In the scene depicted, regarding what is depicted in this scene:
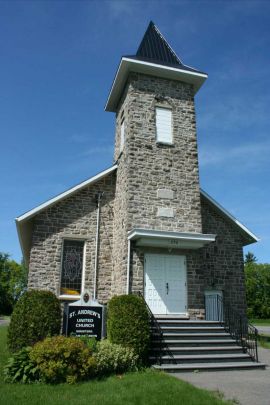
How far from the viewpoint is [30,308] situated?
32.4 ft

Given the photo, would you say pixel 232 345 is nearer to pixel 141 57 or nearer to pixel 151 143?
pixel 151 143

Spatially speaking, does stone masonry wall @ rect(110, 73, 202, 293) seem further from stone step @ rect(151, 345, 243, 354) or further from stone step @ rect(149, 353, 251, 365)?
stone step @ rect(149, 353, 251, 365)

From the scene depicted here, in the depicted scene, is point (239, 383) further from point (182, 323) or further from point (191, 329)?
point (182, 323)

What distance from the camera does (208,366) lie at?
9625 millimetres

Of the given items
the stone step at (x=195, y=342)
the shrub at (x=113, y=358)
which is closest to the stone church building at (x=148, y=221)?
the stone step at (x=195, y=342)

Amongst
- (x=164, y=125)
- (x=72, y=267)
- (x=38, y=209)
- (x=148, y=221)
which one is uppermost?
(x=164, y=125)

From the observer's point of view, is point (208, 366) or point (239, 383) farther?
point (208, 366)

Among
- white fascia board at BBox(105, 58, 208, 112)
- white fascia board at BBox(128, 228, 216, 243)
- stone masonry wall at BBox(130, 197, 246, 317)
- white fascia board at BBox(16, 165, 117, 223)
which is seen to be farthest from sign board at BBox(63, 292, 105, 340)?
white fascia board at BBox(105, 58, 208, 112)

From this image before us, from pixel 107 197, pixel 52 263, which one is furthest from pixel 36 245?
pixel 107 197

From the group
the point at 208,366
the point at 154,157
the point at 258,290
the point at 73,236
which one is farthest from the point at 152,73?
the point at 258,290

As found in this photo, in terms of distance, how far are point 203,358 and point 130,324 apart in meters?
2.20

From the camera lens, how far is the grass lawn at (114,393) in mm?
6438

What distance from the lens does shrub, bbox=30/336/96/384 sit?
303 inches

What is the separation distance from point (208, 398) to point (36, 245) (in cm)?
908
